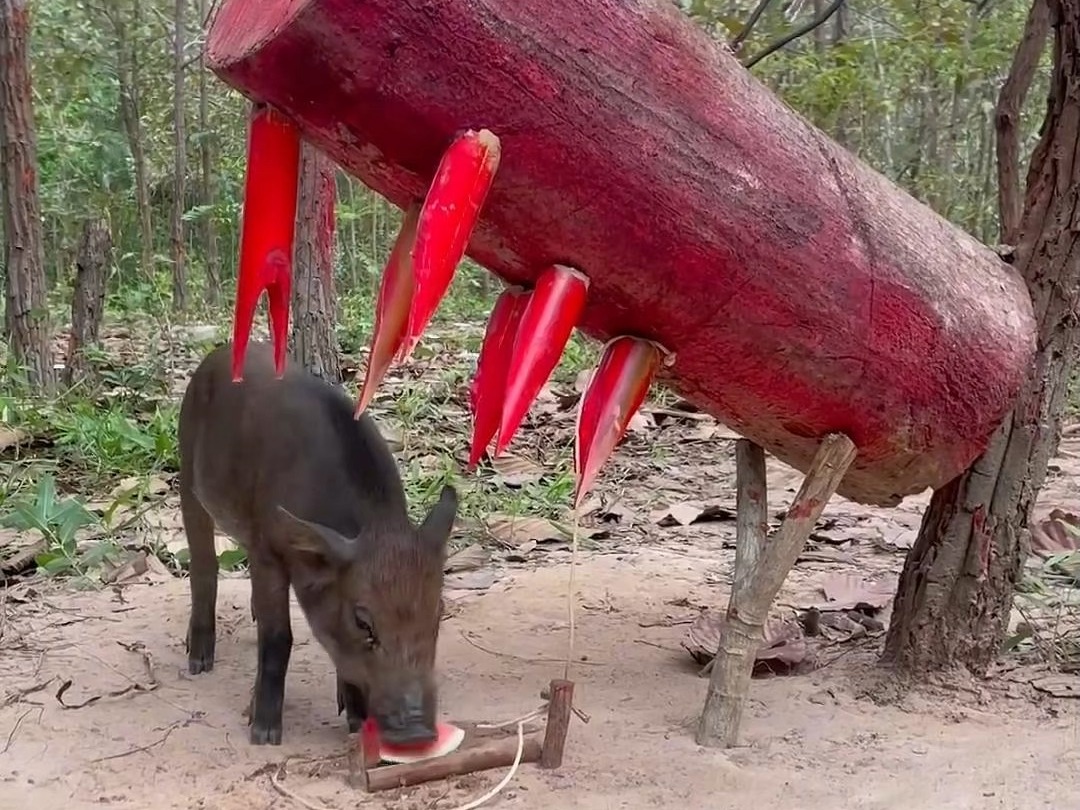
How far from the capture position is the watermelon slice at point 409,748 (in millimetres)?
3307

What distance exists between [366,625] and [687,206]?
1550 mm

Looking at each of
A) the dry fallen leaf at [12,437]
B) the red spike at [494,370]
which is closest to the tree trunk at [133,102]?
the dry fallen leaf at [12,437]

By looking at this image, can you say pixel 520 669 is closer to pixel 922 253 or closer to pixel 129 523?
pixel 922 253

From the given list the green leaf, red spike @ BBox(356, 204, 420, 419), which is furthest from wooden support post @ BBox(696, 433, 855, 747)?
the green leaf

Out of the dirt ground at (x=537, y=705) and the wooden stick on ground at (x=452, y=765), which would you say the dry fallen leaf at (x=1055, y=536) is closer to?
the dirt ground at (x=537, y=705)

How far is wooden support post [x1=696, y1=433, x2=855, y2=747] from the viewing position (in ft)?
10.7

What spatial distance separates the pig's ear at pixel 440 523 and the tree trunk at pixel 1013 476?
55.7 inches

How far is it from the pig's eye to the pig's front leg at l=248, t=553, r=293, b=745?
39cm

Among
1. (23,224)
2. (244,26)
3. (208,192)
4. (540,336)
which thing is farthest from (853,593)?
(208,192)

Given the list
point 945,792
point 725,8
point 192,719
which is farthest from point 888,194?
point 725,8

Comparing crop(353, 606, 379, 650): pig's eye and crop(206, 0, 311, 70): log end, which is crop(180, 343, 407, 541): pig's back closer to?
crop(353, 606, 379, 650): pig's eye

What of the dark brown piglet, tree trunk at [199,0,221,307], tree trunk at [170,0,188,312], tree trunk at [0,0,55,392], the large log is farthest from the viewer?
tree trunk at [199,0,221,307]

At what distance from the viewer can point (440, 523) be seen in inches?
141

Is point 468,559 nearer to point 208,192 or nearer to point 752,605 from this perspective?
point 752,605
